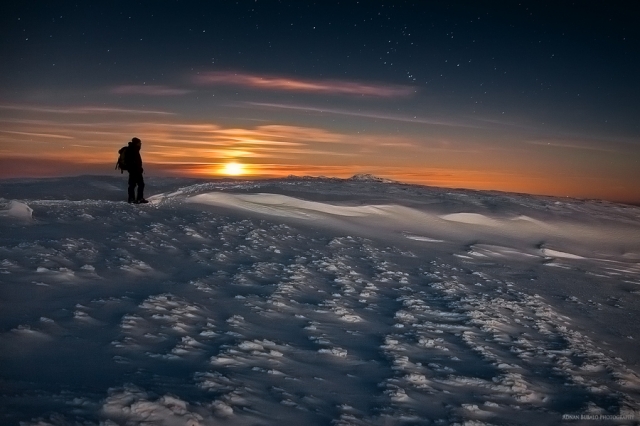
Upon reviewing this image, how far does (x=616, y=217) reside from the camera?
58.8ft

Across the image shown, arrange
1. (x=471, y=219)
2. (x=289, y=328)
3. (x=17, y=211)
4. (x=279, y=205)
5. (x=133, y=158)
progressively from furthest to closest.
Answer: (x=471, y=219) → (x=279, y=205) → (x=133, y=158) → (x=17, y=211) → (x=289, y=328)

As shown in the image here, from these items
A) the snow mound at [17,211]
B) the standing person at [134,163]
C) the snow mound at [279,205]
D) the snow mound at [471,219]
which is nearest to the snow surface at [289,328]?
the snow mound at [17,211]

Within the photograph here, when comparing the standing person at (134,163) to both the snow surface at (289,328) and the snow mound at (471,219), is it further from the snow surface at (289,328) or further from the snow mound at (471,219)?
the snow mound at (471,219)

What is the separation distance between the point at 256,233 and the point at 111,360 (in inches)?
256

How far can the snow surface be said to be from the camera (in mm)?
3410

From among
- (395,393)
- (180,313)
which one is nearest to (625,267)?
(395,393)

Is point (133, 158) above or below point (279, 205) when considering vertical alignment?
above

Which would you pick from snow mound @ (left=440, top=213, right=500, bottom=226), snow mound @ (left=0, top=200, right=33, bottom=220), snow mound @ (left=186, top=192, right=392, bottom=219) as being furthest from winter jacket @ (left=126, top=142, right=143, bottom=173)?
snow mound @ (left=440, top=213, right=500, bottom=226)

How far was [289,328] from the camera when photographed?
5.07 metres

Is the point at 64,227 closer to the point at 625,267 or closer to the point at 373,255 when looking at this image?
the point at 373,255

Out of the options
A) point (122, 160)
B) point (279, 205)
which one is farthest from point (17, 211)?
point (279, 205)

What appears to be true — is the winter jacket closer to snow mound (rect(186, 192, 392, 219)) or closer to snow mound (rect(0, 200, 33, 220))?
snow mound (rect(186, 192, 392, 219))

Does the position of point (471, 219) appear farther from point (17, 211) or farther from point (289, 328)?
point (17, 211)

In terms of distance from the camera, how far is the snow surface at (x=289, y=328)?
3.41 meters
